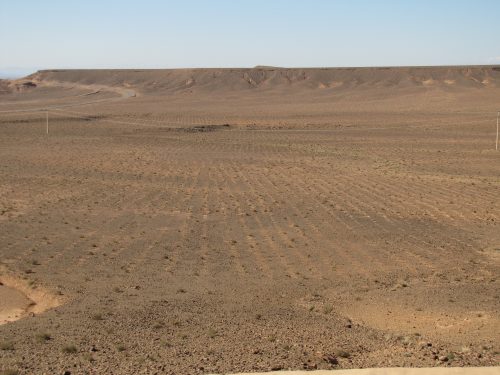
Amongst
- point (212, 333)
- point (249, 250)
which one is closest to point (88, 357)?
point (212, 333)

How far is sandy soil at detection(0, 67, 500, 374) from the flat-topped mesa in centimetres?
5322

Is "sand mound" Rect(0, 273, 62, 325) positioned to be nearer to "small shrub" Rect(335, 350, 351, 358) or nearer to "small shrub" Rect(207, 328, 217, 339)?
"small shrub" Rect(207, 328, 217, 339)

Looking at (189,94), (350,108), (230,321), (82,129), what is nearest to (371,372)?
(230,321)

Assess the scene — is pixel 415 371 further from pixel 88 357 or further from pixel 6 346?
pixel 6 346

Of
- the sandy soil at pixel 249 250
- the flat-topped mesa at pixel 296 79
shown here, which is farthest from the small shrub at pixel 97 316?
the flat-topped mesa at pixel 296 79

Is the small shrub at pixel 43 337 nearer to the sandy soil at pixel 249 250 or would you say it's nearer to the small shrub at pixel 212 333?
the sandy soil at pixel 249 250

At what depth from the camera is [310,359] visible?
791 centimetres

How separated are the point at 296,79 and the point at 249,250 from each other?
290 feet

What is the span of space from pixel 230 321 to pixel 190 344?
1307 millimetres

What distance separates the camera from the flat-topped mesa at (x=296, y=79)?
93.1m

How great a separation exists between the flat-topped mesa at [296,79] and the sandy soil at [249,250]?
53.2m

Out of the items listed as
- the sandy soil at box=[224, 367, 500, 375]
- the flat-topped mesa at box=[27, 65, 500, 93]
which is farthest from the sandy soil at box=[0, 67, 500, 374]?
the flat-topped mesa at box=[27, 65, 500, 93]

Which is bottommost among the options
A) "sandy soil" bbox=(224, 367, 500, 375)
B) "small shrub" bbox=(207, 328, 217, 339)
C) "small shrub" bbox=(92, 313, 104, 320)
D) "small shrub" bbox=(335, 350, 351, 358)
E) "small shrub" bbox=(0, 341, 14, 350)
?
"small shrub" bbox=(92, 313, 104, 320)

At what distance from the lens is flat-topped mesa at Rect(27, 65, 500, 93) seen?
93.1m
